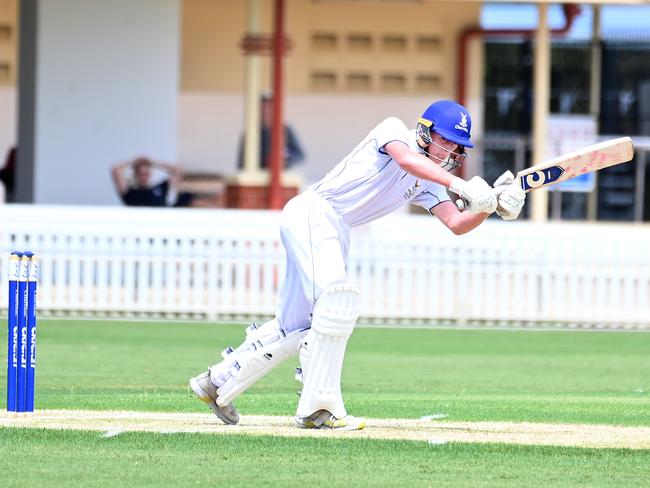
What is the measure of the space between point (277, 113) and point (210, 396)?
1026cm

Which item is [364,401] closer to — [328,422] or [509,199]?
[328,422]

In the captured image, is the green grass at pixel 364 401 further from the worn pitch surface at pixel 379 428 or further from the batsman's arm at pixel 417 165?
the batsman's arm at pixel 417 165

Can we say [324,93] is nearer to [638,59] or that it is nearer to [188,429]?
[638,59]

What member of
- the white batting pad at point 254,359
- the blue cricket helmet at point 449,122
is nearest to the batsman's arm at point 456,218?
the blue cricket helmet at point 449,122

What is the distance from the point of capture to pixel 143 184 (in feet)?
62.6

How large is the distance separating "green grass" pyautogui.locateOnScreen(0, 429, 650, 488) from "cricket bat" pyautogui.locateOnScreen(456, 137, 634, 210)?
1354 millimetres

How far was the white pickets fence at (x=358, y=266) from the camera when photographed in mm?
16109

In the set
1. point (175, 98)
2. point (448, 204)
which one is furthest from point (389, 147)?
point (175, 98)

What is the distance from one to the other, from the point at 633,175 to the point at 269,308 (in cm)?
877

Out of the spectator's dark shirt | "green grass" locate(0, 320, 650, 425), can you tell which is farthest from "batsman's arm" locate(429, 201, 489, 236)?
the spectator's dark shirt

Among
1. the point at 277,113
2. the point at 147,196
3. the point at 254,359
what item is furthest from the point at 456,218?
the point at 147,196

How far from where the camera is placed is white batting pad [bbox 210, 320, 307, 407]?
25.3 ft

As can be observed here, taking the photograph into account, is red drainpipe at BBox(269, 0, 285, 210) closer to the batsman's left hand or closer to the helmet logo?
the helmet logo

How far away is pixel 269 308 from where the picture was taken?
16438 mm
